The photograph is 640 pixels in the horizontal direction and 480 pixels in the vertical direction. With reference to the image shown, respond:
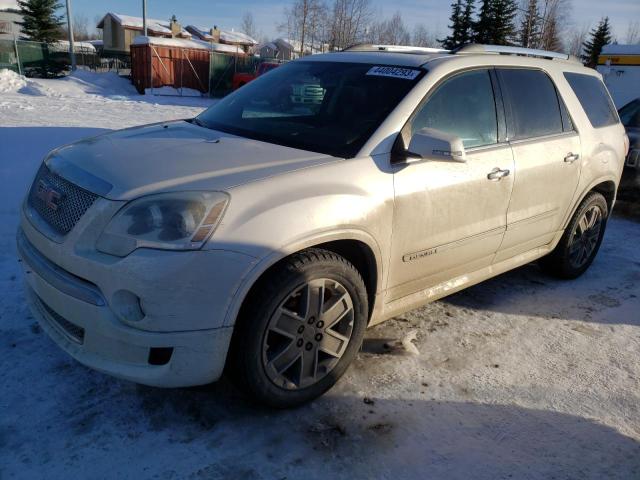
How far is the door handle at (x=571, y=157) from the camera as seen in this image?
409 cm

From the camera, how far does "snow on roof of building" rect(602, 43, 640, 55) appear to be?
14.7m

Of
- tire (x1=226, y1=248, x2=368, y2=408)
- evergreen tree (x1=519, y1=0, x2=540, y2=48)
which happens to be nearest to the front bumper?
tire (x1=226, y1=248, x2=368, y2=408)

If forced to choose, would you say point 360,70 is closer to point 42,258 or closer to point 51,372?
point 42,258

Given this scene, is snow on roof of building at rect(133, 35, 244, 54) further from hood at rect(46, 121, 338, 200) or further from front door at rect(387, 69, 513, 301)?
front door at rect(387, 69, 513, 301)

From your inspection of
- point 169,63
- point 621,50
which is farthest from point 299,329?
point 169,63

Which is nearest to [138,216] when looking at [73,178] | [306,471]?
[73,178]

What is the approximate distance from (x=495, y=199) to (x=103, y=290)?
96.1 inches

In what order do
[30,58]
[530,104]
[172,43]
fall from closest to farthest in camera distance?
[530,104]
[172,43]
[30,58]

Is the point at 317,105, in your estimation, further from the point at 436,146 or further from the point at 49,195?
the point at 49,195

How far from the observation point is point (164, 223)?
2.27 m

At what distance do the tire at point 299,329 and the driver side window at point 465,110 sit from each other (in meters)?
1.02

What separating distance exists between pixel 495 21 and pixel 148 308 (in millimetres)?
39888

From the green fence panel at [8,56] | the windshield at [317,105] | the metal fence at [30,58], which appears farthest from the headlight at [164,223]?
the green fence panel at [8,56]

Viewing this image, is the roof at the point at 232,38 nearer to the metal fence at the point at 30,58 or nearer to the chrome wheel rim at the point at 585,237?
the metal fence at the point at 30,58
